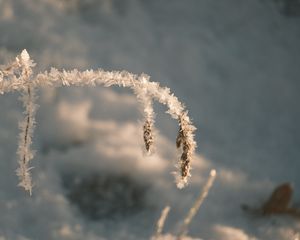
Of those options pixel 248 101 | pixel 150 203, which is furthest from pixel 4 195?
pixel 248 101

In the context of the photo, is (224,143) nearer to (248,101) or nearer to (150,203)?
(248,101)

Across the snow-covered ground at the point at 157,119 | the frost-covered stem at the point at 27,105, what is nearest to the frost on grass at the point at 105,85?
the frost-covered stem at the point at 27,105

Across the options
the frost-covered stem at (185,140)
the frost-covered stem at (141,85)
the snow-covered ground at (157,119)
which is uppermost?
the snow-covered ground at (157,119)

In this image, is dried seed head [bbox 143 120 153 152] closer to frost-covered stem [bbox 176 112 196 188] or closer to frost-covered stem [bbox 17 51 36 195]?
frost-covered stem [bbox 176 112 196 188]

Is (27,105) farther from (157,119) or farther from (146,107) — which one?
Result: (157,119)

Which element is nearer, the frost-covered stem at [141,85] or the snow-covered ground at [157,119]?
the frost-covered stem at [141,85]

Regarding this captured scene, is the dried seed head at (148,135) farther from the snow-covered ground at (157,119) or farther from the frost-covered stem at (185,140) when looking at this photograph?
the snow-covered ground at (157,119)

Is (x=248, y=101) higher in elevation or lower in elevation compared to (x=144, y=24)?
lower

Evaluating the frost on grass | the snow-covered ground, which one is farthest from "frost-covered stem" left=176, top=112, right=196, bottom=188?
the snow-covered ground

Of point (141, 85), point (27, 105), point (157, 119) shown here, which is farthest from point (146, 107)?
point (157, 119)
